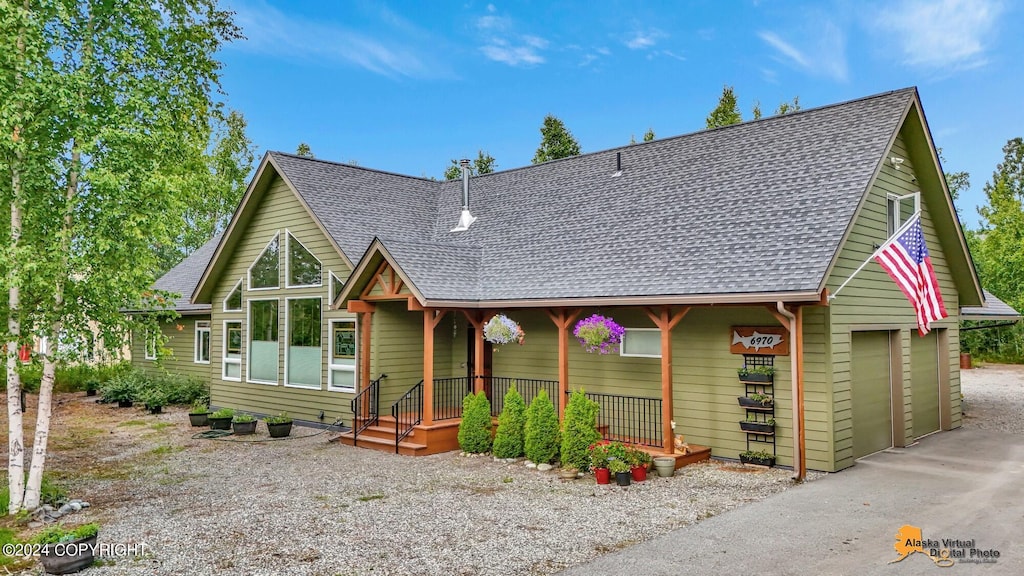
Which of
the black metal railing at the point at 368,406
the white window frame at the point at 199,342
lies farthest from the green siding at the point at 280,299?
the white window frame at the point at 199,342

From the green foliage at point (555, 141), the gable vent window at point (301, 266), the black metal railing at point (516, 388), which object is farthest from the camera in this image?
the green foliage at point (555, 141)

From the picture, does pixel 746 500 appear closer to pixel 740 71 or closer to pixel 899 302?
pixel 899 302

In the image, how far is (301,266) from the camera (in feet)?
48.6

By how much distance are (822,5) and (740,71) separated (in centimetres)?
534

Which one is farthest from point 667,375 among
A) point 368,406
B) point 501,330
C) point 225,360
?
point 225,360

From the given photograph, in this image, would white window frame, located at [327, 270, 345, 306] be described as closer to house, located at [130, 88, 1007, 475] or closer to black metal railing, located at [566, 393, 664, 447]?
house, located at [130, 88, 1007, 475]

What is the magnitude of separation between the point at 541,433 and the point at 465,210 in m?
7.47

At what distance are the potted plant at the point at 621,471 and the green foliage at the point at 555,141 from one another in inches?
1042

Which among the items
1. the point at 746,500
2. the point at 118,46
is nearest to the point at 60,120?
the point at 118,46

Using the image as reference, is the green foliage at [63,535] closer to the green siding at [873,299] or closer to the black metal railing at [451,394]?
the black metal railing at [451,394]

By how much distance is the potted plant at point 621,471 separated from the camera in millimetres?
8969

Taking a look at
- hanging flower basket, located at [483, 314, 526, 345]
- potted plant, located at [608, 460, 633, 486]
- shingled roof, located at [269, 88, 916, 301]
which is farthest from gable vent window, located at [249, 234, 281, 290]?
potted plant, located at [608, 460, 633, 486]

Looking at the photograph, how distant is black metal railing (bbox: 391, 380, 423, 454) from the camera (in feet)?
38.2

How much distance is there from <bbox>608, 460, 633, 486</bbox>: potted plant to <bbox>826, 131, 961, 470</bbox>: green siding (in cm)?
293
